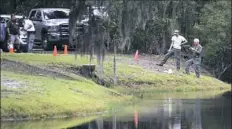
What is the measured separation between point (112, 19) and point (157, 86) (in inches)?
498

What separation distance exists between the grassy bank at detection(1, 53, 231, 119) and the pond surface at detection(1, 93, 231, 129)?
Result: 37.4 inches

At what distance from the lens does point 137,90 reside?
3394cm

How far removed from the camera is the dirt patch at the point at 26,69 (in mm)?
27797

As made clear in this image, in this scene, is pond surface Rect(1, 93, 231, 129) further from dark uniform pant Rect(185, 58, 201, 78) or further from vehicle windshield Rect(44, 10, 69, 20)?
vehicle windshield Rect(44, 10, 69, 20)

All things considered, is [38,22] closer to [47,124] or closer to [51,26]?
[51,26]

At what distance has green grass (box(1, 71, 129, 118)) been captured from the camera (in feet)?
72.4

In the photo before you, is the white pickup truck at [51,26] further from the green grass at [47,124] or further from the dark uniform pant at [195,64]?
the green grass at [47,124]

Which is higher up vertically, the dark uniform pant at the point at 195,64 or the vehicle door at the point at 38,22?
the vehicle door at the point at 38,22

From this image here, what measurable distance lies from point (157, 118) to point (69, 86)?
4931 mm

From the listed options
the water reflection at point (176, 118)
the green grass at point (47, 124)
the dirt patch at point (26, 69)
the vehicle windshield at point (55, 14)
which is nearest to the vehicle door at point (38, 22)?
the vehicle windshield at point (55, 14)

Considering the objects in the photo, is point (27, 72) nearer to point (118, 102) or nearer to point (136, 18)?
point (118, 102)

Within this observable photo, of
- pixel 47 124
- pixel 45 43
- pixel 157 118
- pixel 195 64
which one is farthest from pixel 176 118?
pixel 45 43

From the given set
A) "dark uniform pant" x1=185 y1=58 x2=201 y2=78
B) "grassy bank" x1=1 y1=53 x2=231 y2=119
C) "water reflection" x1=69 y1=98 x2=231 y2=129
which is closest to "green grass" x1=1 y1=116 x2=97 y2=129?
"water reflection" x1=69 y1=98 x2=231 y2=129

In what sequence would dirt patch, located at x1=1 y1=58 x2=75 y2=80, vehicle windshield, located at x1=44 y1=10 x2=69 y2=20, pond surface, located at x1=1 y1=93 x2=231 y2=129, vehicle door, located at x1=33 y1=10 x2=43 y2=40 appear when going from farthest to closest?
vehicle door, located at x1=33 y1=10 x2=43 y2=40
vehicle windshield, located at x1=44 y1=10 x2=69 y2=20
dirt patch, located at x1=1 y1=58 x2=75 y2=80
pond surface, located at x1=1 y1=93 x2=231 y2=129
